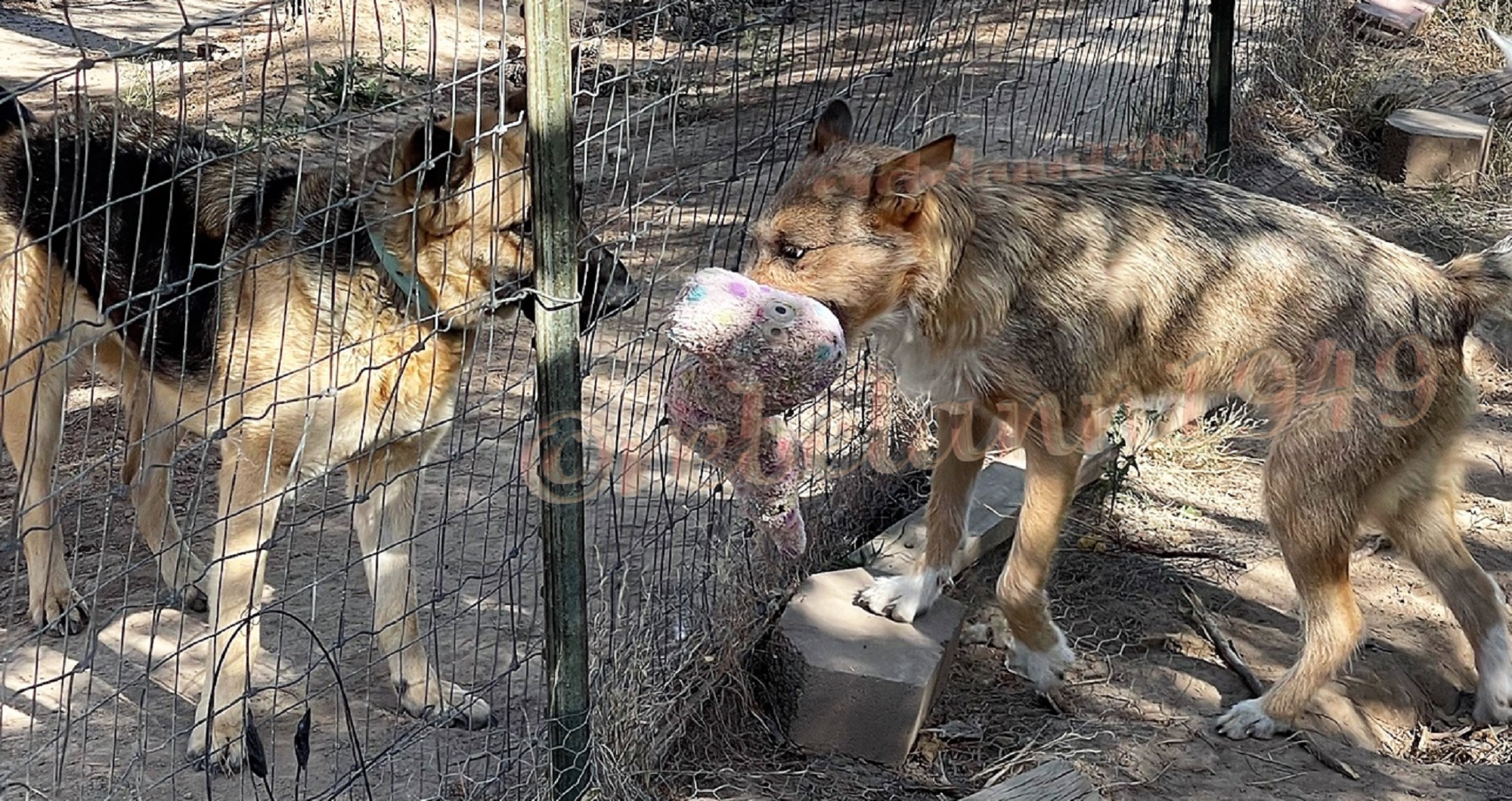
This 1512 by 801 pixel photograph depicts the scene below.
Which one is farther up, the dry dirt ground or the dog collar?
the dog collar

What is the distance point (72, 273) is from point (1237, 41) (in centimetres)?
798

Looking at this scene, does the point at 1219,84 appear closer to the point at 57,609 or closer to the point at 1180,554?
the point at 1180,554

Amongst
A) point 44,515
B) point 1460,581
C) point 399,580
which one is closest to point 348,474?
point 399,580

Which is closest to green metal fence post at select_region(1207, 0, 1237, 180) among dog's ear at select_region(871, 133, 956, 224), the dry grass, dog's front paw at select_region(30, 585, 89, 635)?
the dry grass

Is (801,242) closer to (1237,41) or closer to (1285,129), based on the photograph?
(1285,129)

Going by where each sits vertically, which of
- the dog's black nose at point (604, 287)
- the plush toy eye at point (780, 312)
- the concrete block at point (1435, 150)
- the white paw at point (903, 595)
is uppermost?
the plush toy eye at point (780, 312)

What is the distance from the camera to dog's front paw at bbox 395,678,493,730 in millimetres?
4047

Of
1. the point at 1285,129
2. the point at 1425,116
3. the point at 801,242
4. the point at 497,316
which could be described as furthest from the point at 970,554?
the point at 1425,116

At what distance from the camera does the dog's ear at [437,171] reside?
3355mm

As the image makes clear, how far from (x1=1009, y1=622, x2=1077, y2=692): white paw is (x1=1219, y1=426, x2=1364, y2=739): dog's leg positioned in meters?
0.52

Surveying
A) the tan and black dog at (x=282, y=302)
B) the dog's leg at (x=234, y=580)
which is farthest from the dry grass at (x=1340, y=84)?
the dog's leg at (x=234, y=580)

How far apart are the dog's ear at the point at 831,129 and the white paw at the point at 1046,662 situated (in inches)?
64.9

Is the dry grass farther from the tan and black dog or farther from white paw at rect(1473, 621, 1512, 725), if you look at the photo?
the tan and black dog

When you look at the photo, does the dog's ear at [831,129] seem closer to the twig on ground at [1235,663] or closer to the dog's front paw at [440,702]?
the dog's front paw at [440,702]
